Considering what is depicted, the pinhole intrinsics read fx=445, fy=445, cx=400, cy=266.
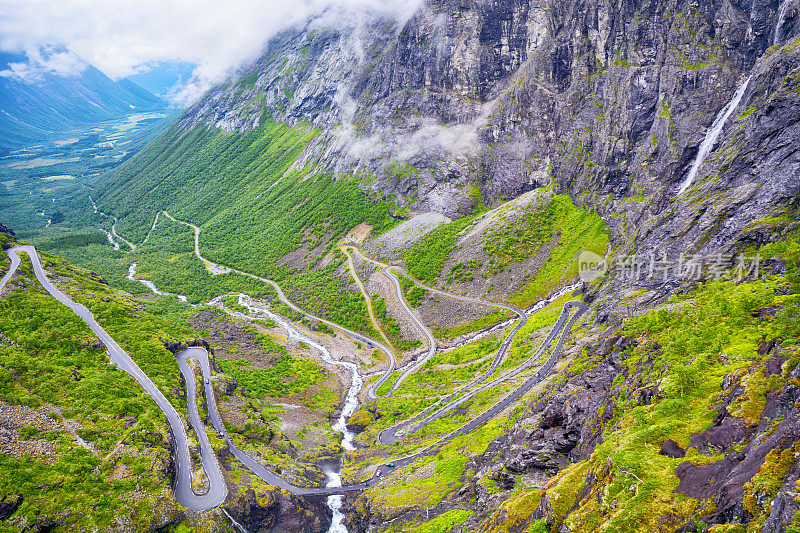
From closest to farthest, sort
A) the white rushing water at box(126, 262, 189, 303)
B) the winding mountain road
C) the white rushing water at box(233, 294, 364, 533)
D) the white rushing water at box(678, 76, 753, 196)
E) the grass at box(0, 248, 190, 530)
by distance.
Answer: the grass at box(0, 248, 190, 530) < the winding mountain road < the white rushing water at box(233, 294, 364, 533) < the white rushing water at box(678, 76, 753, 196) < the white rushing water at box(126, 262, 189, 303)

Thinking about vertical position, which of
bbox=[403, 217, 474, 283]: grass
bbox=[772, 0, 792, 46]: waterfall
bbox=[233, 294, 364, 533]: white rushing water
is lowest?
bbox=[233, 294, 364, 533]: white rushing water

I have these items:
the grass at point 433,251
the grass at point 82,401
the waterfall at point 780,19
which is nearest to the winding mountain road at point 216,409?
the grass at point 82,401

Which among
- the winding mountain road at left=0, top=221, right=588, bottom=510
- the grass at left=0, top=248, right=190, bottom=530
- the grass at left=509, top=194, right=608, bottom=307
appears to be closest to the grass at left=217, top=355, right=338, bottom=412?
the winding mountain road at left=0, top=221, right=588, bottom=510

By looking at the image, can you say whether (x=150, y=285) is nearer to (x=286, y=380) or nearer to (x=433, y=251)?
(x=286, y=380)

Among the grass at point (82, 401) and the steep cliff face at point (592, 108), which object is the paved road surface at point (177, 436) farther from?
the steep cliff face at point (592, 108)

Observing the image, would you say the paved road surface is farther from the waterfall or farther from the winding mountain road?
the waterfall

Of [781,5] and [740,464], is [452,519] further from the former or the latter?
[781,5]
